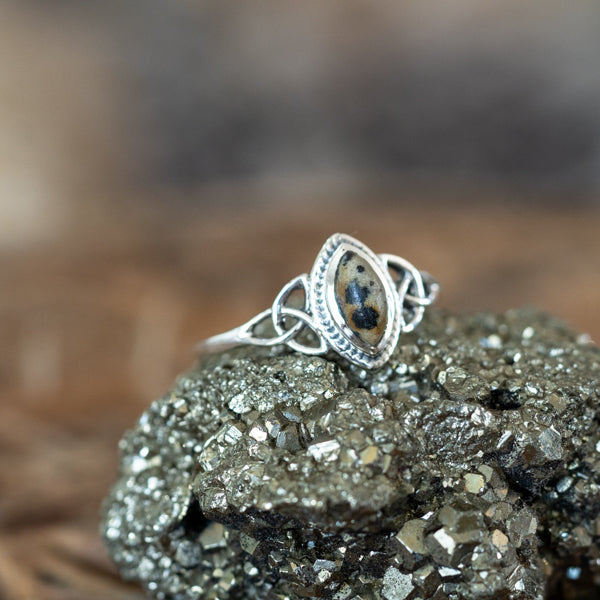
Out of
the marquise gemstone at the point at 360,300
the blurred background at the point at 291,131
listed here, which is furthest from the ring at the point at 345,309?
the blurred background at the point at 291,131

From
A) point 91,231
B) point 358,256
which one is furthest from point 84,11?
point 358,256

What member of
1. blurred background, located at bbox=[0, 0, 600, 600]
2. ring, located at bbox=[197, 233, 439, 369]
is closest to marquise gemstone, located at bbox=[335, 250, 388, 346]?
ring, located at bbox=[197, 233, 439, 369]

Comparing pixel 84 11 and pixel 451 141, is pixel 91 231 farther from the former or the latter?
pixel 451 141

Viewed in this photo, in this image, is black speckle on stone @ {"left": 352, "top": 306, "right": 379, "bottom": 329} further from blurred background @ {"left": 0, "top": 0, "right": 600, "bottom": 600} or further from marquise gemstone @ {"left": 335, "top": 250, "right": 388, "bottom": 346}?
blurred background @ {"left": 0, "top": 0, "right": 600, "bottom": 600}

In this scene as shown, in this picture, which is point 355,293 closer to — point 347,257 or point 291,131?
point 347,257

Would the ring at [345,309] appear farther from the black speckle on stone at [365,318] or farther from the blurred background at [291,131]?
the blurred background at [291,131]

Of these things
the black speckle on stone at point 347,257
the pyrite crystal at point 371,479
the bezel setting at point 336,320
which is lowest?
the pyrite crystal at point 371,479

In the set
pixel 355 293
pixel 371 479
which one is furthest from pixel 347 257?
pixel 371 479
